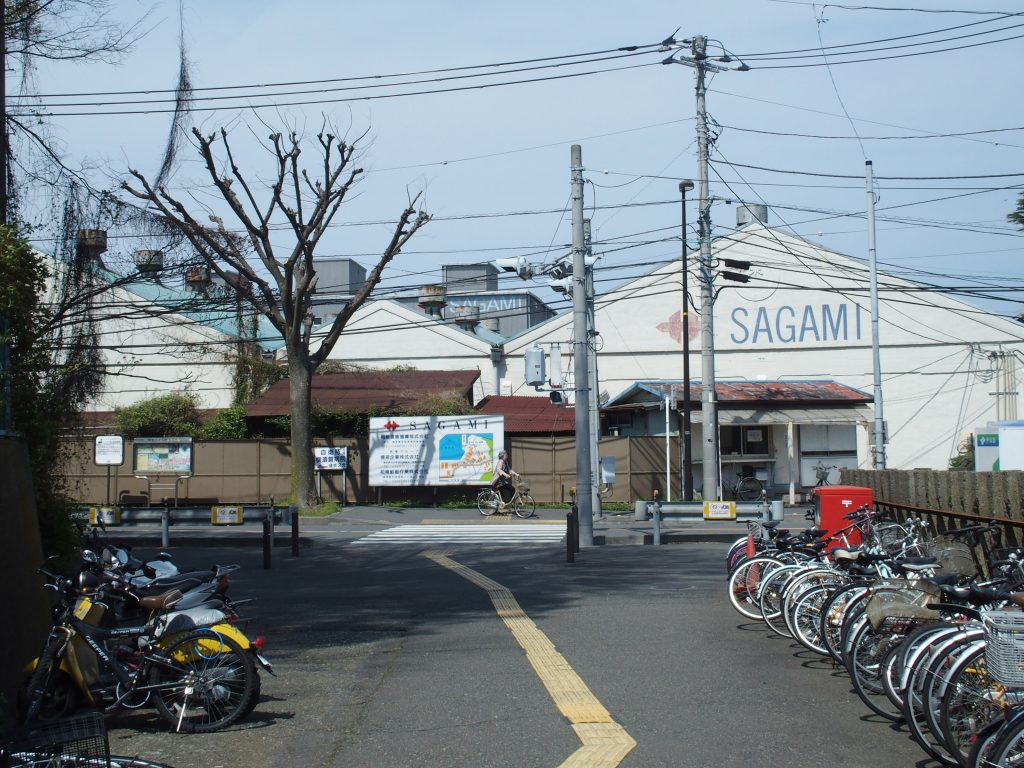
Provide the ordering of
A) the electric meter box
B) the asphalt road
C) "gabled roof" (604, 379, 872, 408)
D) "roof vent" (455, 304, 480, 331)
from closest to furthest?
1. the asphalt road
2. the electric meter box
3. "gabled roof" (604, 379, 872, 408)
4. "roof vent" (455, 304, 480, 331)

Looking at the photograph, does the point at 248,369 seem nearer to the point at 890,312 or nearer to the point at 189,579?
the point at 890,312

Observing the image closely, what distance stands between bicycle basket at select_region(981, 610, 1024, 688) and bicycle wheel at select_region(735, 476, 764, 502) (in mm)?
27522

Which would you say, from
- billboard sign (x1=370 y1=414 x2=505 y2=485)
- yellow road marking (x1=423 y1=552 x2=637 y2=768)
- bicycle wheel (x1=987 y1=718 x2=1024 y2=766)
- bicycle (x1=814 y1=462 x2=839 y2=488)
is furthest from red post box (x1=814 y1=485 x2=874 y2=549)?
bicycle (x1=814 y1=462 x2=839 y2=488)

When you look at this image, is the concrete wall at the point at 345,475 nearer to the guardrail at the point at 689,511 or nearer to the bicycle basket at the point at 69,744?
the guardrail at the point at 689,511

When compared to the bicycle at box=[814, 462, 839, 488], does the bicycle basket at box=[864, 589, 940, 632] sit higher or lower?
lower

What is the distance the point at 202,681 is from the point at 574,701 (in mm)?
2581

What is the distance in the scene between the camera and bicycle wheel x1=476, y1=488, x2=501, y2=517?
27500mm

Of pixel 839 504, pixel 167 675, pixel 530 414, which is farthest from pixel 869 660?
pixel 530 414

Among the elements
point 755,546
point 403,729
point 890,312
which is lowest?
point 403,729

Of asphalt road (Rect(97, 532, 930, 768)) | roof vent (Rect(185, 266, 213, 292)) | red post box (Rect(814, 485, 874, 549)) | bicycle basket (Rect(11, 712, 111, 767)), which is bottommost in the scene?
asphalt road (Rect(97, 532, 930, 768))

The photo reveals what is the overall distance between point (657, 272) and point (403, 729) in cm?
3459

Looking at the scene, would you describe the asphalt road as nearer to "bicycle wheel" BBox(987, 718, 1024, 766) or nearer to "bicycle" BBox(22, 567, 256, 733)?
"bicycle" BBox(22, 567, 256, 733)

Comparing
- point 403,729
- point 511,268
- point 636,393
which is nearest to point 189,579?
A: point 403,729

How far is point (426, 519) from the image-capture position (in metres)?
26.9
